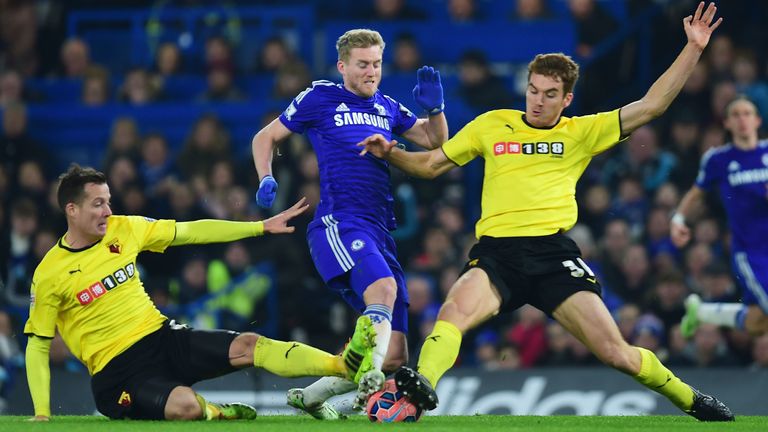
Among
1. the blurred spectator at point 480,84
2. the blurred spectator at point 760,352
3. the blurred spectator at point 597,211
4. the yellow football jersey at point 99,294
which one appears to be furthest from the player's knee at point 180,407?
the blurred spectator at point 480,84

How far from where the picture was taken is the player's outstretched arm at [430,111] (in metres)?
8.67

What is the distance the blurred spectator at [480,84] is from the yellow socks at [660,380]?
6.61 m

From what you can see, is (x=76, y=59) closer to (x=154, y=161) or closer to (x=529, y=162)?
(x=154, y=161)

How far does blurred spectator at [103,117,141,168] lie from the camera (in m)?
14.8

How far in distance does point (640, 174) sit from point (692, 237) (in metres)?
0.83

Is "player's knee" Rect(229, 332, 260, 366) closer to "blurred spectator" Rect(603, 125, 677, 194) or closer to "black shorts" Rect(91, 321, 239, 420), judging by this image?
"black shorts" Rect(91, 321, 239, 420)

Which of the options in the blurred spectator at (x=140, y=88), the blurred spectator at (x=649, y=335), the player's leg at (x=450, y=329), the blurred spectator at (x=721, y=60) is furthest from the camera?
the blurred spectator at (x=140, y=88)

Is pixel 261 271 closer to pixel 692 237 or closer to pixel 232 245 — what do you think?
pixel 232 245

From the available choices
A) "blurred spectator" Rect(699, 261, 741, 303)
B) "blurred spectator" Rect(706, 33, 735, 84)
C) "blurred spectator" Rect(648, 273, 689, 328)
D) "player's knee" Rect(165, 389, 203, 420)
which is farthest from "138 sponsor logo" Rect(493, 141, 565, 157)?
"blurred spectator" Rect(706, 33, 735, 84)

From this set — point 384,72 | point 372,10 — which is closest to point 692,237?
point 384,72

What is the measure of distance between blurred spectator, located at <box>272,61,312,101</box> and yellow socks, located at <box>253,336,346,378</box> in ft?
23.0

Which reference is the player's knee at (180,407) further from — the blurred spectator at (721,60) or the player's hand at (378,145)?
the blurred spectator at (721,60)

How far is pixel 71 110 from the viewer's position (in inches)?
623

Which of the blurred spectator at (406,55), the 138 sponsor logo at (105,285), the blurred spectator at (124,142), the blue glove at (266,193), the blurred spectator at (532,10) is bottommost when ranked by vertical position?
the 138 sponsor logo at (105,285)
